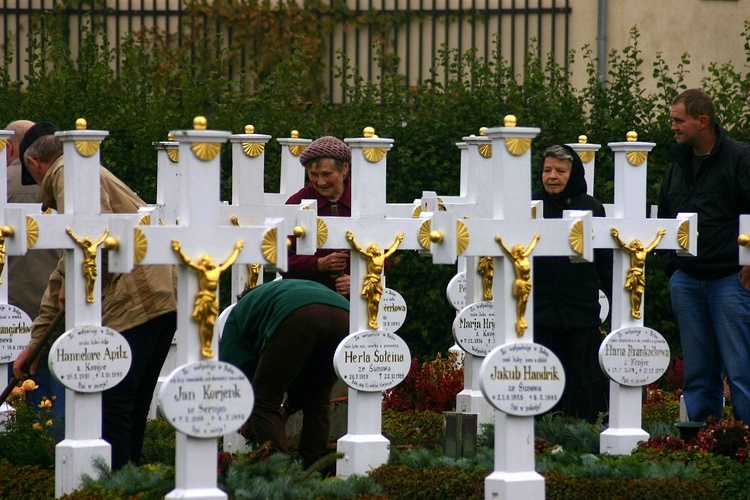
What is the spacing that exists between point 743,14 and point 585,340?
6819 mm

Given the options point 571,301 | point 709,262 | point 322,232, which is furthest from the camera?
point 571,301

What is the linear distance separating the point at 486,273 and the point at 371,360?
1557 mm

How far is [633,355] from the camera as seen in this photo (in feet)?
20.4

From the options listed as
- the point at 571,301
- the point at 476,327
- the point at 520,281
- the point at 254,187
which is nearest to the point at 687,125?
the point at 571,301

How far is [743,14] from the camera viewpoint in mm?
13445

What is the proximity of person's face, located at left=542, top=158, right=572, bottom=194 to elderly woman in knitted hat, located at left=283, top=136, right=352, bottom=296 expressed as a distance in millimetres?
1124

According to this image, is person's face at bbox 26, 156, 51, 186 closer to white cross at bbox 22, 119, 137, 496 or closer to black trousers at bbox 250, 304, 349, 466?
white cross at bbox 22, 119, 137, 496

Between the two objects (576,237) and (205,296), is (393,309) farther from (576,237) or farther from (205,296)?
(205,296)

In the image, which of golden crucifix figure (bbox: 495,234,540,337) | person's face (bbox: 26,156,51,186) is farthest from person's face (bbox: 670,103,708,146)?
person's face (bbox: 26,156,51,186)

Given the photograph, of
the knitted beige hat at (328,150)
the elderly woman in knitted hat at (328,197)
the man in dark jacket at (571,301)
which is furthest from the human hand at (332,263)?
the man in dark jacket at (571,301)

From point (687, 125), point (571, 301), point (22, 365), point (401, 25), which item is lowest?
point (22, 365)

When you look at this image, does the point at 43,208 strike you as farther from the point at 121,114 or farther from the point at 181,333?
the point at 121,114

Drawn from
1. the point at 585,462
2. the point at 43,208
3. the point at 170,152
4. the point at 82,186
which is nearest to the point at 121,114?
the point at 170,152

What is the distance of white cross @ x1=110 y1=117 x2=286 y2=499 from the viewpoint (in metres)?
4.80
